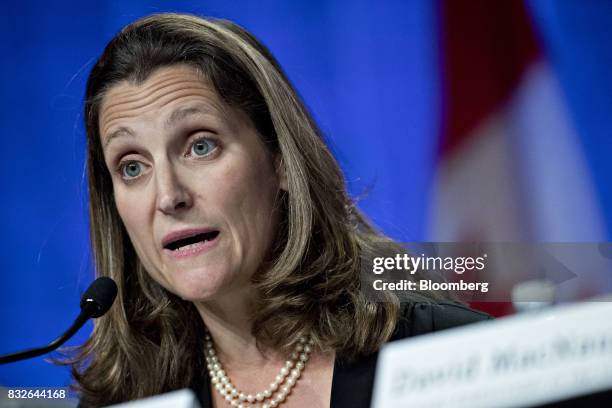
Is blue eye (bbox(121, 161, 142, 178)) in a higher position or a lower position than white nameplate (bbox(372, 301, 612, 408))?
higher

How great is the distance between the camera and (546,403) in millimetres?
359

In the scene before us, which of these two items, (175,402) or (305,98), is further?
(305,98)

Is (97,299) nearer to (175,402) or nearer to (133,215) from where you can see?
(133,215)

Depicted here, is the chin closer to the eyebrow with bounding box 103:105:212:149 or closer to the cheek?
the cheek

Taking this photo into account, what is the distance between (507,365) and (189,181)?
0.90 metres

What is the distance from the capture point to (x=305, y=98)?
1613 mm

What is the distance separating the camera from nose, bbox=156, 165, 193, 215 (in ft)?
3.87

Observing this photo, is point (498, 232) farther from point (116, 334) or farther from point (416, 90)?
point (116, 334)

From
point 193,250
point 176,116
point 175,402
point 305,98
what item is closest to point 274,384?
point 193,250

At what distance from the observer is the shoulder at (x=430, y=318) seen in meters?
1.31

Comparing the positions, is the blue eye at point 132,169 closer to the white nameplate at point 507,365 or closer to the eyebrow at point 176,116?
the eyebrow at point 176,116

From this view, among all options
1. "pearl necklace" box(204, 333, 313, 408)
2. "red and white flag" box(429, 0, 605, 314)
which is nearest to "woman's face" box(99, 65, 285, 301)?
"pearl necklace" box(204, 333, 313, 408)

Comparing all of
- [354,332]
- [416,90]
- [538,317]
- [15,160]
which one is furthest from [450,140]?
[538,317]

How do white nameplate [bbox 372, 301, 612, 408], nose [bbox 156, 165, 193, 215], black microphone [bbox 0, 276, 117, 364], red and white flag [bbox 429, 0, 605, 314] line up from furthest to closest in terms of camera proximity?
red and white flag [bbox 429, 0, 605, 314] < nose [bbox 156, 165, 193, 215] < black microphone [bbox 0, 276, 117, 364] < white nameplate [bbox 372, 301, 612, 408]
